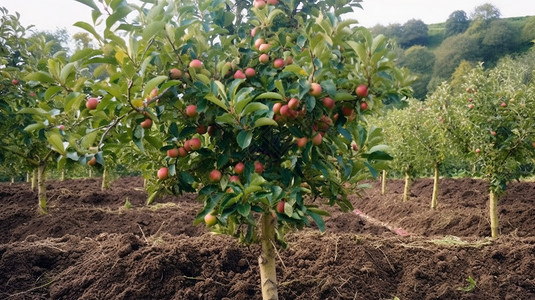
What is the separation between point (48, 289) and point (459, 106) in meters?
5.90

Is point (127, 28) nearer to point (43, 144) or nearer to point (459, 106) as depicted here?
point (43, 144)

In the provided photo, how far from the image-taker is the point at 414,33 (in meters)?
67.1

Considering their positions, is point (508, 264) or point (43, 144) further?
point (43, 144)

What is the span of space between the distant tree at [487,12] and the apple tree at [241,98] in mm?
63329

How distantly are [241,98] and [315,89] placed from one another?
0.35m

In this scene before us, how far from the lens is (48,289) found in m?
3.69

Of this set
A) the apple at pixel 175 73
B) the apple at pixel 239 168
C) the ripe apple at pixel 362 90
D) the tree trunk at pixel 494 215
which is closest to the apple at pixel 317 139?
the ripe apple at pixel 362 90

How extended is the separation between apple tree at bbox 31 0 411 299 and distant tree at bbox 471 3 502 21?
63.3m

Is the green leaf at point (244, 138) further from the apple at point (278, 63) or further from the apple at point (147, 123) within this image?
the apple at point (278, 63)

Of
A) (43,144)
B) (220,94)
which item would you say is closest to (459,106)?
(220,94)

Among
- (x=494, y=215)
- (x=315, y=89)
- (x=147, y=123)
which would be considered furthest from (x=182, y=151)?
(x=494, y=215)

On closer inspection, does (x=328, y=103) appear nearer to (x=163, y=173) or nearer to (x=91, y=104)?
(x=163, y=173)

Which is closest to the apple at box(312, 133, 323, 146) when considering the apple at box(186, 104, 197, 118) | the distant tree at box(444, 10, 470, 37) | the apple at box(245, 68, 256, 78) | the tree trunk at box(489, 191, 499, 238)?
the apple at box(245, 68, 256, 78)

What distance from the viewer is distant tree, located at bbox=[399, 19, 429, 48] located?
66875mm
